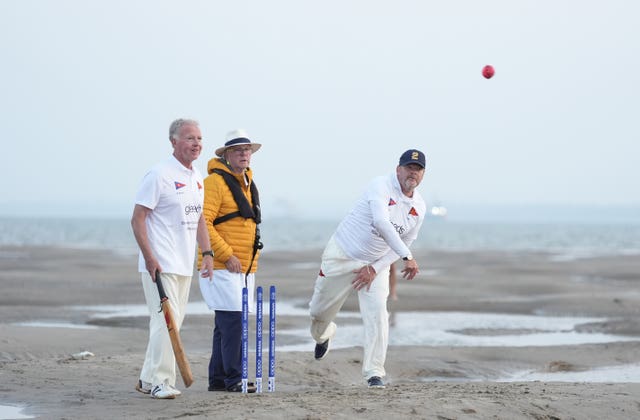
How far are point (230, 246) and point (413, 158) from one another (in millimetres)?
1795

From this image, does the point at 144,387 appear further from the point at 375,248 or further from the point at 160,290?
the point at 375,248

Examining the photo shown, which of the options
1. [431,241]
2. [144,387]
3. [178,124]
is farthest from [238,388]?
[431,241]

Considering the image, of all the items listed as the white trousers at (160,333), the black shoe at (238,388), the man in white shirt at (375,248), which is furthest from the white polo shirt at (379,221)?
the white trousers at (160,333)

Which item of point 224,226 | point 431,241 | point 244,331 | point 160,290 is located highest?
point 431,241

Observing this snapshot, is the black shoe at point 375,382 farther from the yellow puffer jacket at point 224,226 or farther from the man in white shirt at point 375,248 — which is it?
the yellow puffer jacket at point 224,226

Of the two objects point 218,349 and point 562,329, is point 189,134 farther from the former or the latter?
point 562,329

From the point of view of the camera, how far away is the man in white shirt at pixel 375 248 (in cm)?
885

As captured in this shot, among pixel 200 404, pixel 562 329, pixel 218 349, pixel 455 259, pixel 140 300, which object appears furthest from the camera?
pixel 455 259

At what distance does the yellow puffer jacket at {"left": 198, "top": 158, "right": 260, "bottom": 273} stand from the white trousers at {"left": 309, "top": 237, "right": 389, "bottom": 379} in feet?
2.49

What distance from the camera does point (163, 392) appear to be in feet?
26.2

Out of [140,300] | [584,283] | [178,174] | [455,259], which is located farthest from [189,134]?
[455,259]

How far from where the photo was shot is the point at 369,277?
9.01m

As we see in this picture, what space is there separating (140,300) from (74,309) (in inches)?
82.6

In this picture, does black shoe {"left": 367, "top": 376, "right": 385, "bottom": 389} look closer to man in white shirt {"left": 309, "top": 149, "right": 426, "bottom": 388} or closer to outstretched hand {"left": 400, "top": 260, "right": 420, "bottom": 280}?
man in white shirt {"left": 309, "top": 149, "right": 426, "bottom": 388}
